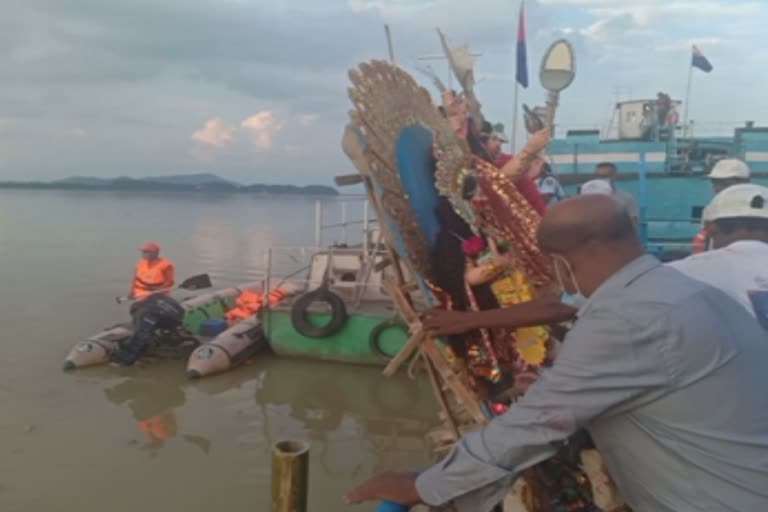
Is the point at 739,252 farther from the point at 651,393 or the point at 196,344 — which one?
the point at 196,344

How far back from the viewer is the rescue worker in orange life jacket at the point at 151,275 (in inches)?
378

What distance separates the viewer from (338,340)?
9102 mm

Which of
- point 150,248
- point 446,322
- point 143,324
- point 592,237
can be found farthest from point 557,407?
point 150,248

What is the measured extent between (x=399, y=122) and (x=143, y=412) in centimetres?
586

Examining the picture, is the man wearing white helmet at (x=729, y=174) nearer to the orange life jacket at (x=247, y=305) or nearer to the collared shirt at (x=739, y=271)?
the collared shirt at (x=739, y=271)

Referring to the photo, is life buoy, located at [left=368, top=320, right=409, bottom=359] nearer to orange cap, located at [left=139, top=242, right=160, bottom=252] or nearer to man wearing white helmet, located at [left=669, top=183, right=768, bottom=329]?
orange cap, located at [left=139, top=242, right=160, bottom=252]

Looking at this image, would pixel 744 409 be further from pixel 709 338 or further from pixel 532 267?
pixel 532 267

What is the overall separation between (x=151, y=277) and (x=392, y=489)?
329 inches

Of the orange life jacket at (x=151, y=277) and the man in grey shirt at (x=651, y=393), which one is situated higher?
the man in grey shirt at (x=651, y=393)

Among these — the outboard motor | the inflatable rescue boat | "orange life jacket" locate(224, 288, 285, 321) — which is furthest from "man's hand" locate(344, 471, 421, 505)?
"orange life jacket" locate(224, 288, 285, 321)

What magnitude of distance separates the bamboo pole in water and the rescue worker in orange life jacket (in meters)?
7.37

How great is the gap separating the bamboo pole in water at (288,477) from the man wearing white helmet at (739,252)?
1.65 meters

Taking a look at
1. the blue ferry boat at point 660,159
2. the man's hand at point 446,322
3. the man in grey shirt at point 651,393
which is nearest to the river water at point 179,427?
the man's hand at point 446,322

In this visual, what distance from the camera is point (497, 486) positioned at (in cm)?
168
